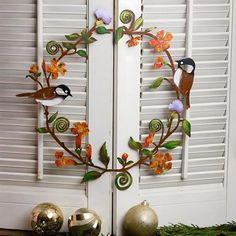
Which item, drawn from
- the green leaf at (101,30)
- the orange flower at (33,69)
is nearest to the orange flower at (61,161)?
the orange flower at (33,69)

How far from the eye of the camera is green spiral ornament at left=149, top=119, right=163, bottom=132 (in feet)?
4.85

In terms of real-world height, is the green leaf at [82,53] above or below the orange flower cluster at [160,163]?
above

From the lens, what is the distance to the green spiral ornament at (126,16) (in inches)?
56.9

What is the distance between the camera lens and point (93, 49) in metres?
1.46

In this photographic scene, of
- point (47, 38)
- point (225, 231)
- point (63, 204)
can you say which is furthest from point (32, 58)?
point (225, 231)

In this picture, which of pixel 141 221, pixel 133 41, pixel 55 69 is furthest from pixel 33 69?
pixel 141 221

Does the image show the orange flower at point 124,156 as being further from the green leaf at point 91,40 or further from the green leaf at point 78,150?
the green leaf at point 91,40

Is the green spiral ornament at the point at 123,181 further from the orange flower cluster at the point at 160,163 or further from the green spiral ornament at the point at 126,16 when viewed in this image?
the green spiral ornament at the point at 126,16

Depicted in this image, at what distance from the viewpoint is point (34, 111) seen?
149 cm

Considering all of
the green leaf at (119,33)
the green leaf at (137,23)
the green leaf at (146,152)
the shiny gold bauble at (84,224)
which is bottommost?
the shiny gold bauble at (84,224)

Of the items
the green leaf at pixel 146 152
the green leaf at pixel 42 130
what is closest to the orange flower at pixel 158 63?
the green leaf at pixel 146 152

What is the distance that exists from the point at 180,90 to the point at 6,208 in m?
0.55

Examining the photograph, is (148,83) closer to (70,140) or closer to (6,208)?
(70,140)

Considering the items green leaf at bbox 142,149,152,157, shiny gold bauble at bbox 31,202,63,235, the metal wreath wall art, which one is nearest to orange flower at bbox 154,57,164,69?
the metal wreath wall art
